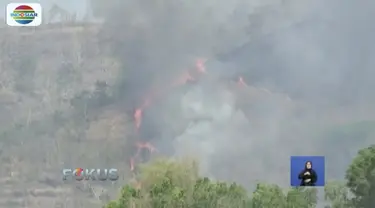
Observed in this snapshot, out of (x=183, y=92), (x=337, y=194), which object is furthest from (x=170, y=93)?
(x=337, y=194)

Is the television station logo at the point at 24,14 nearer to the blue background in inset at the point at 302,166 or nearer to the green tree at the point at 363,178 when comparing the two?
the blue background in inset at the point at 302,166

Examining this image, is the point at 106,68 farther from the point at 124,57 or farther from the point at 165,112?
the point at 165,112

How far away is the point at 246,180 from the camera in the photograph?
3707 millimetres

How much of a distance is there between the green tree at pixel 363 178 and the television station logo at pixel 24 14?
1.70 meters

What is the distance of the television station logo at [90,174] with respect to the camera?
3680mm

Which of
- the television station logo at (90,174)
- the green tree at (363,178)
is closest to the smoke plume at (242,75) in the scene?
the green tree at (363,178)

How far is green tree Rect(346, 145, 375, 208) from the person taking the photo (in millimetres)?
3707

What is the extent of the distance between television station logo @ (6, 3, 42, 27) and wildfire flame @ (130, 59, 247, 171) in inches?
25.6

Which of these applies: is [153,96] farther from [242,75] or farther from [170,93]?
[242,75]

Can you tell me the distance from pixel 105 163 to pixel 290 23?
1141mm

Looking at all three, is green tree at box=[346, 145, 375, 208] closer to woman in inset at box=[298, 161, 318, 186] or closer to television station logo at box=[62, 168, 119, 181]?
woman in inset at box=[298, 161, 318, 186]

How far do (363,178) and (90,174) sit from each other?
1.34 metres

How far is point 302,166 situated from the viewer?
371 cm

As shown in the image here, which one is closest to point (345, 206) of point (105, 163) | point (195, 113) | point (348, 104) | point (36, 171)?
point (348, 104)
